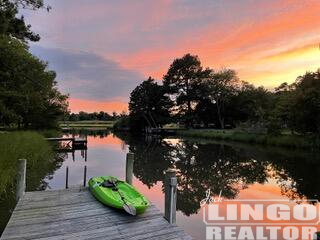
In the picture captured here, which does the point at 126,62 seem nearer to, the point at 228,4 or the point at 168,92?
the point at 228,4

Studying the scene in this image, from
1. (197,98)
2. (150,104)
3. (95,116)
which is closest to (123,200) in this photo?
(197,98)

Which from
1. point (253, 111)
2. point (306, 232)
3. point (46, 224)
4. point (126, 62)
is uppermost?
point (126, 62)

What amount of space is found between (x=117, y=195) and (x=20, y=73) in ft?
46.9

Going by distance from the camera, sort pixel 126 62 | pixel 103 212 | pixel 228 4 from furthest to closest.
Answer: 1. pixel 126 62
2. pixel 228 4
3. pixel 103 212

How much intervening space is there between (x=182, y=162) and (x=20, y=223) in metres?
17.3

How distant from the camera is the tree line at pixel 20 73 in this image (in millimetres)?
12823

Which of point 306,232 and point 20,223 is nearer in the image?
point 20,223

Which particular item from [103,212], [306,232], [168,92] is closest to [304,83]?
[306,232]

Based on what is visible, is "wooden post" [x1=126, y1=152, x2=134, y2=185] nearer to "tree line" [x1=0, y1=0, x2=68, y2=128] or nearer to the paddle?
the paddle

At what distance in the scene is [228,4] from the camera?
757 inches

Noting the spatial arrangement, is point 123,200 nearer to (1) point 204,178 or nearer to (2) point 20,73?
(1) point 204,178

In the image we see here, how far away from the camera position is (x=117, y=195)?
7.82 m

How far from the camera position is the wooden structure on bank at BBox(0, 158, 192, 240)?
6.04 meters

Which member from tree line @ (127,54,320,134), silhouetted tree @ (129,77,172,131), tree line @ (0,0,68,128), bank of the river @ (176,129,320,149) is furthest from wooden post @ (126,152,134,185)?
silhouetted tree @ (129,77,172,131)
